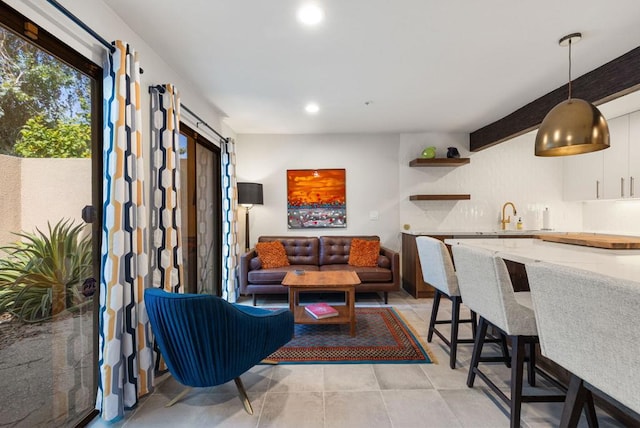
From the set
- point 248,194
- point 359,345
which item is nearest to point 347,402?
point 359,345

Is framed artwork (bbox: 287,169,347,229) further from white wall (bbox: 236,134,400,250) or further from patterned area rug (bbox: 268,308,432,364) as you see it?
patterned area rug (bbox: 268,308,432,364)

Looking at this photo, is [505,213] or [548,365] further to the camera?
[505,213]

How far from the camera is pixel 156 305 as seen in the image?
1.68m

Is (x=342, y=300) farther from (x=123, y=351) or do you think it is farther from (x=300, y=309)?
(x=123, y=351)

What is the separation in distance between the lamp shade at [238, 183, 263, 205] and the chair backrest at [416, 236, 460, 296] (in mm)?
2723

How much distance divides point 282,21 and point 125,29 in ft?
3.59

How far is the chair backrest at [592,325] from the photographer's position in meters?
0.90

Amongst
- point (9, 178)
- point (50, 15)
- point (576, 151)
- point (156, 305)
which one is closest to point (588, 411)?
point (576, 151)

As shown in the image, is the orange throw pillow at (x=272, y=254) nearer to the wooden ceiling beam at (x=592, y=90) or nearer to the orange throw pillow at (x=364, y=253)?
the orange throw pillow at (x=364, y=253)

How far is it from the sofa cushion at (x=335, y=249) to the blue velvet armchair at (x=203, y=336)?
8.99 feet

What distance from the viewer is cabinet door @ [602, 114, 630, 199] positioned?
12.6 ft

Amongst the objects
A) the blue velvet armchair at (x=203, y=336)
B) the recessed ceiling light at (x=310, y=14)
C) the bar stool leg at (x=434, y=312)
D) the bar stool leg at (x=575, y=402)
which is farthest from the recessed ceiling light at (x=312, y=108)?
the bar stool leg at (x=575, y=402)

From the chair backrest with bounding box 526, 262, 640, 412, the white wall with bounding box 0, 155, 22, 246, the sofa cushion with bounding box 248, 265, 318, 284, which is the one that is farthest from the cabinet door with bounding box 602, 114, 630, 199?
the white wall with bounding box 0, 155, 22, 246

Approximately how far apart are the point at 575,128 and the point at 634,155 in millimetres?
2955
